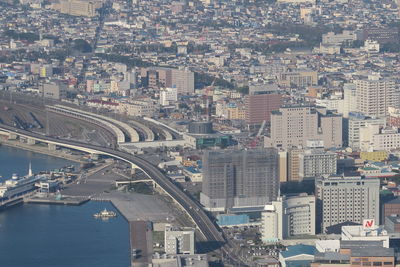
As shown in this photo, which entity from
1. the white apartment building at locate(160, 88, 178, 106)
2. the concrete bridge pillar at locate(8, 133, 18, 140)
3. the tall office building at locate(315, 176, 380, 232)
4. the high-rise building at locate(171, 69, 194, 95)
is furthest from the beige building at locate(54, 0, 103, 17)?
the tall office building at locate(315, 176, 380, 232)

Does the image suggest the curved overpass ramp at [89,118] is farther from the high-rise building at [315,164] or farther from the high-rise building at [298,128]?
the high-rise building at [315,164]

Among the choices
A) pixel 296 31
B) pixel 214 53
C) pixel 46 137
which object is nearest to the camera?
pixel 46 137

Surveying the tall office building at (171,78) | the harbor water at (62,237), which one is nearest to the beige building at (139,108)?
the tall office building at (171,78)

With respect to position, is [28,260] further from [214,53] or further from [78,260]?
[214,53]

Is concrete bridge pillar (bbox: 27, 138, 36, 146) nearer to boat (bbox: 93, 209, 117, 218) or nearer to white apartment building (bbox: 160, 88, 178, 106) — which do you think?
white apartment building (bbox: 160, 88, 178, 106)

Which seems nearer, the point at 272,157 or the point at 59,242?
the point at 59,242

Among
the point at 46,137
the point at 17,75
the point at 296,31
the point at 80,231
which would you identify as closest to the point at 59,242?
the point at 80,231

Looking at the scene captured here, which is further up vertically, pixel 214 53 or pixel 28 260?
pixel 214 53

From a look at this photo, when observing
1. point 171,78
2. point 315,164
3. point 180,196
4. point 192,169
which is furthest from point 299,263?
point 171,78
